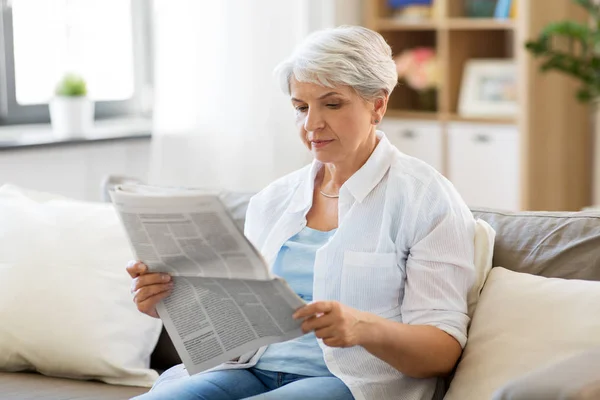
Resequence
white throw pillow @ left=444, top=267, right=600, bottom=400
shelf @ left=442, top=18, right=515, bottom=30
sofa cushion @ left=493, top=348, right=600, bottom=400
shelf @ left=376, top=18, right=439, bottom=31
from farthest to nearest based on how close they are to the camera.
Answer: shelf @ left=376, top=18, right=439, bottom=31
shelf @ left=442, top=18, right=515, bottom=30
white throw pillow @ left=444, top=267, right=600, bottom=400
sofa cushion @ left=493, top=348, right=600, bottom=400

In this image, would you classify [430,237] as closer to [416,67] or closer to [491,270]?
[491,270]

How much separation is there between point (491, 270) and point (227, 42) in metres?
2.21

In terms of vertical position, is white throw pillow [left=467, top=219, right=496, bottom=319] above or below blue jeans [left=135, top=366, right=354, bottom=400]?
above

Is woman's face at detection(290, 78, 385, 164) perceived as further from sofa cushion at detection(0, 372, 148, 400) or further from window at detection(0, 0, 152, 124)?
window at detection(0, 0, 152, 124)

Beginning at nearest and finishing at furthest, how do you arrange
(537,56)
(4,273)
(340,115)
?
(340,115) < (4,273) < (537,56)

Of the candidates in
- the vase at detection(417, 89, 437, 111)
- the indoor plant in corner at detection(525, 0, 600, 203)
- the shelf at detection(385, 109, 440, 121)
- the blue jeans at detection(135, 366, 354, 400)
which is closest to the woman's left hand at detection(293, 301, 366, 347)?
the blue jeans at detection(135, 366, 354, 400)

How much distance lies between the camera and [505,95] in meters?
4.14

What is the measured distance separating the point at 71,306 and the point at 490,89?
8.34 feet

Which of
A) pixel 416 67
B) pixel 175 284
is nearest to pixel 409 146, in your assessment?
pixel 416 67

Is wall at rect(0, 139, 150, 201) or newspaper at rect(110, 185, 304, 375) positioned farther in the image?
wall at rect(0, 139, 150, 201)

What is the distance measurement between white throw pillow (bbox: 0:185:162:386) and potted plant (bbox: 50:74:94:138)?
1.28m

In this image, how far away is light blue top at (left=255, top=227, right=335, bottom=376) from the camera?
1.75 meters

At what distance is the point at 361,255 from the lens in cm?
172

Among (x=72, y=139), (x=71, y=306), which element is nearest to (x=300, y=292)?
(x=71, y=306)
